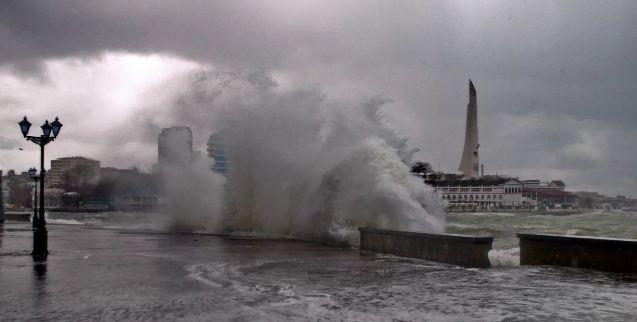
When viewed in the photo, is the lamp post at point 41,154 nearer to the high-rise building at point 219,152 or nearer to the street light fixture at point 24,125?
the street light fixture at point 24,125

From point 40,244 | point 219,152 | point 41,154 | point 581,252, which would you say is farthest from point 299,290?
point 219,152

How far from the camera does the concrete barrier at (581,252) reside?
1192 centimetres

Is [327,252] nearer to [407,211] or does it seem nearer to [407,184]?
[407,211]

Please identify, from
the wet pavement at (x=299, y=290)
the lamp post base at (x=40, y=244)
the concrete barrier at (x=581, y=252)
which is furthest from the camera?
the lamp post base at (x=40, y=244)

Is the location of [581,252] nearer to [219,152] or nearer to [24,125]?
[24,125]

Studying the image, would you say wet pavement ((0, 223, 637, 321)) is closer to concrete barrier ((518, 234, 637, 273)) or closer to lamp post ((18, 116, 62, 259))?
concrete barrier ((518, 234, 637, 273))

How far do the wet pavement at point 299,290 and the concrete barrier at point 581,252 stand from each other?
0.40 meters

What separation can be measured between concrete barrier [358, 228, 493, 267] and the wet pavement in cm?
42

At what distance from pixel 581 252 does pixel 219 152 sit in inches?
1084

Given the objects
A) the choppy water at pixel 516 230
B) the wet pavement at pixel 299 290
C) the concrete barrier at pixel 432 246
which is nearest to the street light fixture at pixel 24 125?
the wet pavement at pixel 299 290

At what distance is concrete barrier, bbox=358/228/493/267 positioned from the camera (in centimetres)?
1359

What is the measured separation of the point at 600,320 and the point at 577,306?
0.96 m

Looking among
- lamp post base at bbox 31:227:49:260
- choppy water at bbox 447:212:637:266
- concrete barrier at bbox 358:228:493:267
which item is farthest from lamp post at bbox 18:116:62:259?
choppy water at bbox 447:212:637:266

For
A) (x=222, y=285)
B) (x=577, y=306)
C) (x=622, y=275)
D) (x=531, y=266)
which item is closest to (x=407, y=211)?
(x=531, y=266)
